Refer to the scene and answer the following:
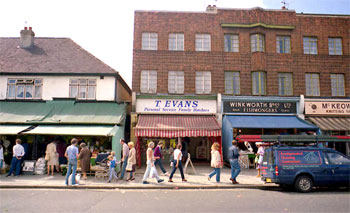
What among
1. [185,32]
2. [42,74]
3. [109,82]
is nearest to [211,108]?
[185,32]

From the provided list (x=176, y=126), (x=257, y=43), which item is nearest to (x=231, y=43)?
(x=257, y=43)

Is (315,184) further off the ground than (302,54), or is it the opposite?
(302,54)

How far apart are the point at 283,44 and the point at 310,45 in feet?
6.64

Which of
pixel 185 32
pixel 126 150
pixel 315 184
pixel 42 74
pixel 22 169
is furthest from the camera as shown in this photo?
pixel 185 32

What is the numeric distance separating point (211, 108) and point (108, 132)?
7234 mm

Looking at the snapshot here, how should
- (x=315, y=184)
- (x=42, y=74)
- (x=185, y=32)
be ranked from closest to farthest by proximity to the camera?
(x=315, y=184) → (x=42, y=74) → (x=185, y=32)

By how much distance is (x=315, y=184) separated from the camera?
960 centimetres

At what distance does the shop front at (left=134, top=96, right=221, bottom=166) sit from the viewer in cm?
1530

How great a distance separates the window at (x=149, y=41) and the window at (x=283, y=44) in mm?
8770

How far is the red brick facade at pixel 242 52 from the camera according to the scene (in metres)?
17.8

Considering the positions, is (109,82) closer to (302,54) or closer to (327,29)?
(302,54)

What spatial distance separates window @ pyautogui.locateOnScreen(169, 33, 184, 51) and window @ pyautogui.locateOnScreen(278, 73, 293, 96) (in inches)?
289

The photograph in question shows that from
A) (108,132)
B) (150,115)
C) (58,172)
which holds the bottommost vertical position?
(58,172)

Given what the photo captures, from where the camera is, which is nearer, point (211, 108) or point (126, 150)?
point (126, 150)
